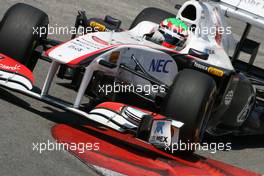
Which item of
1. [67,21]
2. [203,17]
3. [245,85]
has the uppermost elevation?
[203,17]

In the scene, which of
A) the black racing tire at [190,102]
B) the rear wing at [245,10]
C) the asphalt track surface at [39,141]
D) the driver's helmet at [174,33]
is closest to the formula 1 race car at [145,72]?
the black racing tire at [190,102]

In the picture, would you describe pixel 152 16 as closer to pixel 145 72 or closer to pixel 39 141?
pixel 145 72

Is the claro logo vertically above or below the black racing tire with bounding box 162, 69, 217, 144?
below

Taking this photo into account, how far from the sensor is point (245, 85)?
878 centimetres

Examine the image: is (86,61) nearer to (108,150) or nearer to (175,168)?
(108,150)

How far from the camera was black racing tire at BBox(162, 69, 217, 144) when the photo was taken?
7047 millimetres

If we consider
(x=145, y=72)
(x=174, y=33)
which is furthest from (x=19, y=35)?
(x=174, y=33)

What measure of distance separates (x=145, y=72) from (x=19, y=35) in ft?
5.02

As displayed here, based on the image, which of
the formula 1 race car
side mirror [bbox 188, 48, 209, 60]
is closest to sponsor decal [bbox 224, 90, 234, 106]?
the formula 1 race car

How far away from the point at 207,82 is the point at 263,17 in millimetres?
3716

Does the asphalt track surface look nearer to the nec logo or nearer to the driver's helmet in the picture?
the nec logo

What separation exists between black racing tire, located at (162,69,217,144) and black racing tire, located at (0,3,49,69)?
179 cm

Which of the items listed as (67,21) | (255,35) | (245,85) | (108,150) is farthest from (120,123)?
(255,35)

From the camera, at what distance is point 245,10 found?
34.9ft
